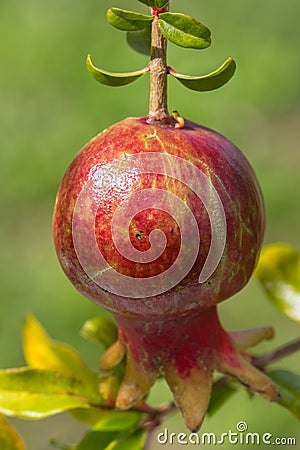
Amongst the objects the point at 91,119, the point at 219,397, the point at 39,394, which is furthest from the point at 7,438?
the point at 91,119

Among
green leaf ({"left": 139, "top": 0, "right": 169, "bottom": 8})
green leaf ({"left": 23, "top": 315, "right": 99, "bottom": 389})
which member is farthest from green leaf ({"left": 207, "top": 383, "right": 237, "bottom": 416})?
green leaf ({"left": 139, "top": 0, "right": 169, "bottom": 8})

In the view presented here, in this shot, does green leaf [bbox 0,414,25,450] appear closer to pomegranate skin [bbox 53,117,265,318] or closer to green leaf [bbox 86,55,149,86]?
pomegranate skin [bbox 53,117,265,318]

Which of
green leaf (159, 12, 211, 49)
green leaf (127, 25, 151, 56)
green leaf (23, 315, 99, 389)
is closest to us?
green leaf (159, 12, 211, 49)

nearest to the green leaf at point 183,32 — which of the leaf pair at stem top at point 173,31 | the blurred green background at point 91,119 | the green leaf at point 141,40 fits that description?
the leaf pair at stem top at point 173,31

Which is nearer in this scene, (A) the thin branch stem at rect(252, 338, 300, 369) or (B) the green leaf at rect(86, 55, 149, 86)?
(B) the green leaf at rect(86, 55, 149, 86)

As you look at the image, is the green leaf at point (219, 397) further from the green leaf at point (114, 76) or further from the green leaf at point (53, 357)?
the green leaf at point (114, 76)

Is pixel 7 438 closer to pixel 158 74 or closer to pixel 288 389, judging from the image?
pixel 288 389
